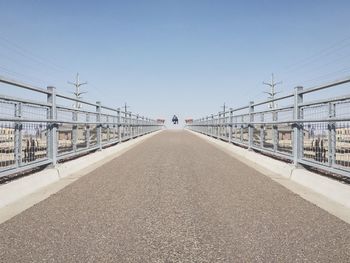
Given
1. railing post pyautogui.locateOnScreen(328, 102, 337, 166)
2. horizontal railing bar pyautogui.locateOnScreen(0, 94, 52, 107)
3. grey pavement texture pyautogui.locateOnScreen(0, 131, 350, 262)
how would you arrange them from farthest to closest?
railing post pyautogui.locateOnScreen(328, 102, 337, 166)
horizontal railing bar pyautogui.locateOnScreen(0, 94, 52, 107)
grey pavement texture pyautogui.locateOnScreen(0, 131, 350, 262)

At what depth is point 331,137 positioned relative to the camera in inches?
223

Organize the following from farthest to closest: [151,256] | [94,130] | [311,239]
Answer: [94,130]
[311,239]
[151,256]

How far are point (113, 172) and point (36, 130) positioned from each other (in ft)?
6.71

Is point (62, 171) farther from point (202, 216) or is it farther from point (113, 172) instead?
point (202, 216)

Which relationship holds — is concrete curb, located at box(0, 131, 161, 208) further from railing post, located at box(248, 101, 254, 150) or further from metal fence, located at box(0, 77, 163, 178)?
railing post, located at box(248, 101, 254, 150)

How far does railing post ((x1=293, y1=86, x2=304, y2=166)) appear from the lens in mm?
6988

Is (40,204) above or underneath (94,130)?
underneath

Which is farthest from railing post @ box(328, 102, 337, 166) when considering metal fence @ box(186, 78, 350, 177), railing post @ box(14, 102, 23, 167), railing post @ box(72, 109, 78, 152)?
railing post @ box(72, 109, 78, 152)

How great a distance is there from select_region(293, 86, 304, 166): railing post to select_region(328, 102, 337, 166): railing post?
1298 mm

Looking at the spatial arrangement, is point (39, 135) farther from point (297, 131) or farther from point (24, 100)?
point (297, 131)

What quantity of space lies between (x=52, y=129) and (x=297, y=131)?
507cm

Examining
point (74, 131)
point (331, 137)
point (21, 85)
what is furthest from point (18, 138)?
point (331, 137)

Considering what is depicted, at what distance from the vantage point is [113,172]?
307 inches

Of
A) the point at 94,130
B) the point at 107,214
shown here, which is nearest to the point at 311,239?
the point at 107,214
